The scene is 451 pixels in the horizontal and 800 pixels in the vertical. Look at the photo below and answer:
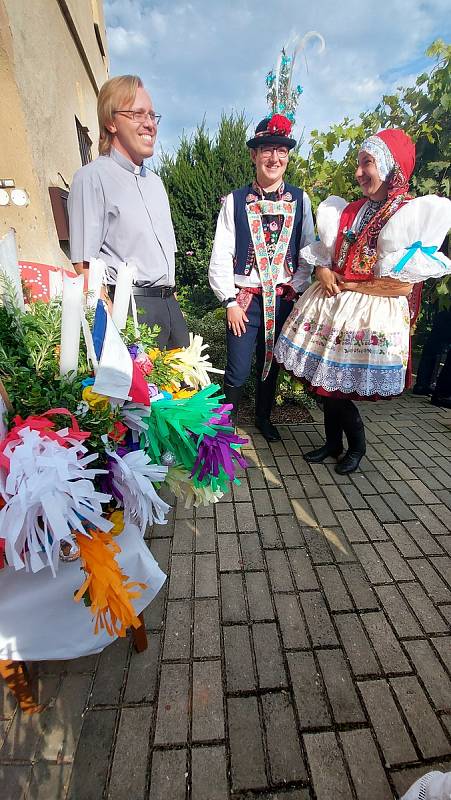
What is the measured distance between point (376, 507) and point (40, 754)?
80.0 inches

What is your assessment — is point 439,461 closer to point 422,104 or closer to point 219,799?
point 219,799

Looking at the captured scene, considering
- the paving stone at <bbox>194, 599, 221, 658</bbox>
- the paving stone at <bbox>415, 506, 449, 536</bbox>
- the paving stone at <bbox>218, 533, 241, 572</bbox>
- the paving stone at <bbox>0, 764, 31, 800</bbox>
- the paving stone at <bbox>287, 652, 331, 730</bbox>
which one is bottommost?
the paving stone at <bbox>415, 506, 449, 536</bbox>

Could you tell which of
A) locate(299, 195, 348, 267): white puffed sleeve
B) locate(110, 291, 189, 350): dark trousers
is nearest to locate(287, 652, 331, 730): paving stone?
locate(110, 291, 189, 350): dark trousers

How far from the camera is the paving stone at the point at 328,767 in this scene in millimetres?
1157

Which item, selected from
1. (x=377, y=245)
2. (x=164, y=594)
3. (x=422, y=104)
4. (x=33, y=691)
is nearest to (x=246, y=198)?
(x=377, y=245)

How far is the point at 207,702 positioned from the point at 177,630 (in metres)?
0.31

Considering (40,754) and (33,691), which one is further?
(33,691)

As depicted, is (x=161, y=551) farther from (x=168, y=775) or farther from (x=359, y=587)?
(x=359, y=587)

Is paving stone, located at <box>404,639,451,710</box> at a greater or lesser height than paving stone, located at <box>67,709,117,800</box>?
lesser

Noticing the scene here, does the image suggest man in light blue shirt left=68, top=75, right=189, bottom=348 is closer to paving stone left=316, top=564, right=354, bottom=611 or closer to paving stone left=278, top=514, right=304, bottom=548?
paving stone left=278, top=514, right=304, bottom=548

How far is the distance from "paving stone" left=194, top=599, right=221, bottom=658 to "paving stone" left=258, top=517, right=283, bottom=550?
0.47 meters

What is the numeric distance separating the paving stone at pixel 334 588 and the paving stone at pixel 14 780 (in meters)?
1.28

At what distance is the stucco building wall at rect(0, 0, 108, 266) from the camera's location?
7.48 feet

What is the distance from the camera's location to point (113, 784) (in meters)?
1.15
